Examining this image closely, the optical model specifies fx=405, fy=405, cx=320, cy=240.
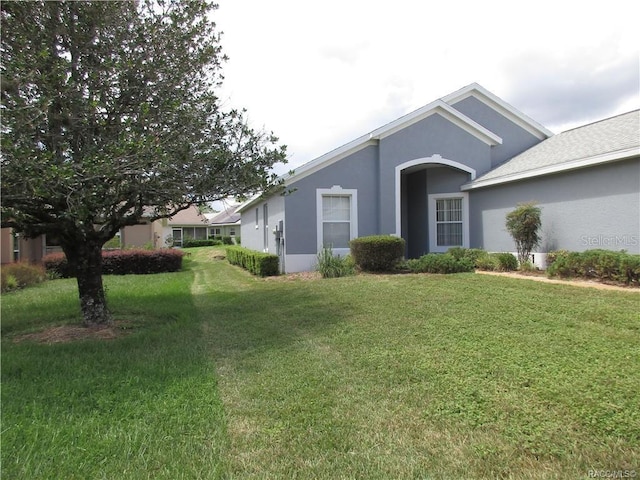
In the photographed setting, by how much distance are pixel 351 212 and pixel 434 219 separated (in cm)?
352

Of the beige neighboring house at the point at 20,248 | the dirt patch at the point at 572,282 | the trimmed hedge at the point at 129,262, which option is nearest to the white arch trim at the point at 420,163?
the dirt patch at the point at 572,282

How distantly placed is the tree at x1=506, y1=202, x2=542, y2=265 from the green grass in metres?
4.27

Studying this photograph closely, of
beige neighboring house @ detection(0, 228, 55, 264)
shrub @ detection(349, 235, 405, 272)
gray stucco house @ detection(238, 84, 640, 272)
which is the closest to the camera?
gray stucco house @ detection(238, 84, 640, 272)

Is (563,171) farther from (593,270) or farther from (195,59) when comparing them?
(195,59)

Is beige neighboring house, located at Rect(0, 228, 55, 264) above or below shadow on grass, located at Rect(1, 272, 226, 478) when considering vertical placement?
above

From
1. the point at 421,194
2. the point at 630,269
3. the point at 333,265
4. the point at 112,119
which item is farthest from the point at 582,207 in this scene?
the point at 112,119

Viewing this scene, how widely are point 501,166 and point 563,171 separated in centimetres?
349

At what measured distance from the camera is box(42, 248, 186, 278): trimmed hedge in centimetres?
1602

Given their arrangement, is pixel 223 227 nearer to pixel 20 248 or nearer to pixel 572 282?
pixel 20 248

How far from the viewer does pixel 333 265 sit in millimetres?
11945

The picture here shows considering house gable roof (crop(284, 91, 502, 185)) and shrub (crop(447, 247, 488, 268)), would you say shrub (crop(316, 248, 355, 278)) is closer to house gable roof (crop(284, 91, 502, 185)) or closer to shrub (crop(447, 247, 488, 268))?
house gable roof (crop(284, 91, 502, 185))

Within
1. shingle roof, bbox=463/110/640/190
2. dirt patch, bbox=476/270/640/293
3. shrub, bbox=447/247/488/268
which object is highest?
shingle roof, bbox=463/110/640/190

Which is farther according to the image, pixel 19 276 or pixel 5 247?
pixel 5 247

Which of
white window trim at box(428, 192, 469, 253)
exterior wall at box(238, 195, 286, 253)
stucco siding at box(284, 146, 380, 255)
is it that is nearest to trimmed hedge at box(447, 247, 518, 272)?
white window trim at box(428, 192, 469, 253)
